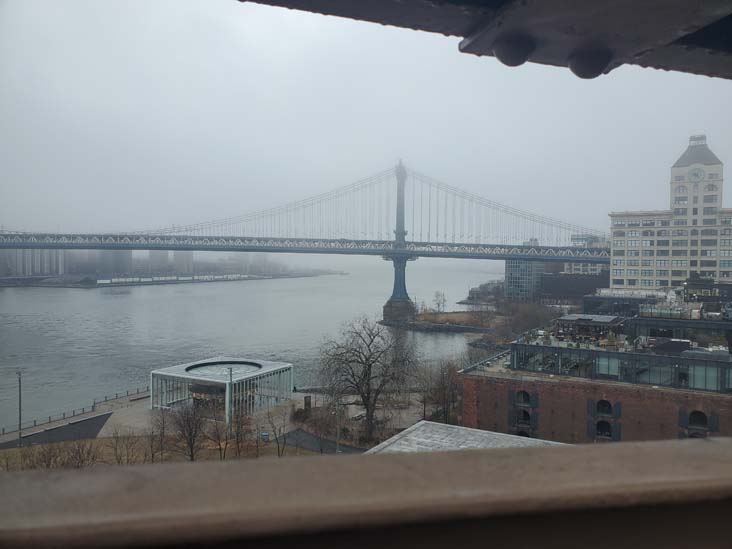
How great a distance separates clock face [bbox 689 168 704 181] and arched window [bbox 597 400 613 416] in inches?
947

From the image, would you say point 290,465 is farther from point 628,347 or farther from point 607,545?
point 628,347

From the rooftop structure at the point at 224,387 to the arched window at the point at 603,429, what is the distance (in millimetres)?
5940

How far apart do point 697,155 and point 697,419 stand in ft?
82.8

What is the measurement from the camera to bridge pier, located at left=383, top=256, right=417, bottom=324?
94.8ft

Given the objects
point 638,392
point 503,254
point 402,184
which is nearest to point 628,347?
point 638,392

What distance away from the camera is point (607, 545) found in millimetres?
613

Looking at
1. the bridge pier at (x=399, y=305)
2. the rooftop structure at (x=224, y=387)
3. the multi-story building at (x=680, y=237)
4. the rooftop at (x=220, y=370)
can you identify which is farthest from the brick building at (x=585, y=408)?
the multi-story building at (x=680, y=237)

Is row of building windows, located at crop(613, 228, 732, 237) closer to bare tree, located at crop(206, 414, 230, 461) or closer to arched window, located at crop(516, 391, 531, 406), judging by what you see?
arched window, located at crop(516, 391, 531, 406)

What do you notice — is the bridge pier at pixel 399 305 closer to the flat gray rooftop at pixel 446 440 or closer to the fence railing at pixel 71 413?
the fence railing at pixel 71 413

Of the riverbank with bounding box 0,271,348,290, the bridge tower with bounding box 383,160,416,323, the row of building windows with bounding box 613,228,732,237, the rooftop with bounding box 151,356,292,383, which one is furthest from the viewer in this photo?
the riverbank with bounding box 0,271,348,290

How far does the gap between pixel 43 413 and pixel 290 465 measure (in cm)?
1197

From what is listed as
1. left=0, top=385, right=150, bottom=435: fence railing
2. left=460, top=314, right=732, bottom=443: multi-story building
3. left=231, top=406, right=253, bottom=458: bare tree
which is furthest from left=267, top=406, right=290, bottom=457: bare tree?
left=0, top=385, right=150, bottom=435: fence railing

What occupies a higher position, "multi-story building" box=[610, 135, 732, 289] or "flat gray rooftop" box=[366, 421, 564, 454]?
"multi-story building" box=[610, 135, 732, 289]

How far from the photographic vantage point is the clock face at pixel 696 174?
28.0 meters
